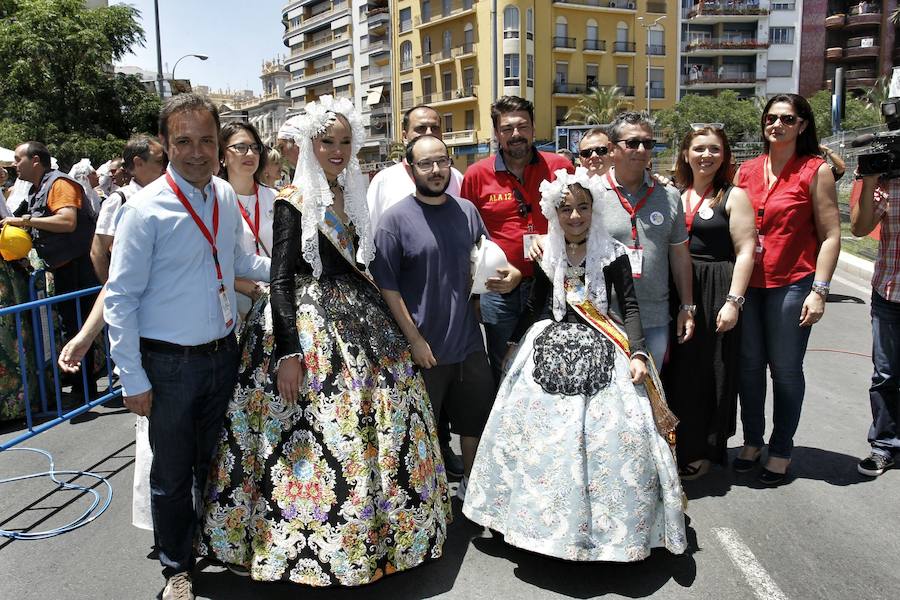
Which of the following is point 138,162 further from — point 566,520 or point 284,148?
point 566,520

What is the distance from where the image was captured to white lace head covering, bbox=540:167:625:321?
3547 mm

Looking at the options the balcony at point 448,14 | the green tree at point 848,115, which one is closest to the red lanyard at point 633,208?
the green tree at point 848,115

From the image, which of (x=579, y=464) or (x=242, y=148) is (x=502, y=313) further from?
(x=242, y=148)

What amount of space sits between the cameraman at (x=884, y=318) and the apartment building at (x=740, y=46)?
187 feet

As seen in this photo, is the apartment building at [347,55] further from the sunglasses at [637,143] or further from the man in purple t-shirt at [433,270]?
the man in purple t-shirt at [433,270]

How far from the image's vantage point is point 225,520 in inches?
121

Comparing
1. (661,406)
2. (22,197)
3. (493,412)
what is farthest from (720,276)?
(22,197)

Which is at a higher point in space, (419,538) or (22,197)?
(22,197)

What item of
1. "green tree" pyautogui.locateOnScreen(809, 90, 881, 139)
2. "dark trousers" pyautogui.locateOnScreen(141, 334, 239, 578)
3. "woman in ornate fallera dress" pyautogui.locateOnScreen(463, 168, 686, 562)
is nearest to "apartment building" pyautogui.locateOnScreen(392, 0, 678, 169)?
"green tree" pyautogui.locateOnScreen(809, 90, 881, 139)

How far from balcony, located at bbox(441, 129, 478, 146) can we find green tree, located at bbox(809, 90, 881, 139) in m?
21.9

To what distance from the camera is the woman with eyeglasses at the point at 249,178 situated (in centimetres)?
416

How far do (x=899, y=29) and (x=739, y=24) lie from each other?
11620 mm

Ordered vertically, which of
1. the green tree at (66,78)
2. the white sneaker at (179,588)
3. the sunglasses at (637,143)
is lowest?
the white sneaker at (179,588)

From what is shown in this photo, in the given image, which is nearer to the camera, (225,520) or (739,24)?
(225,520)
